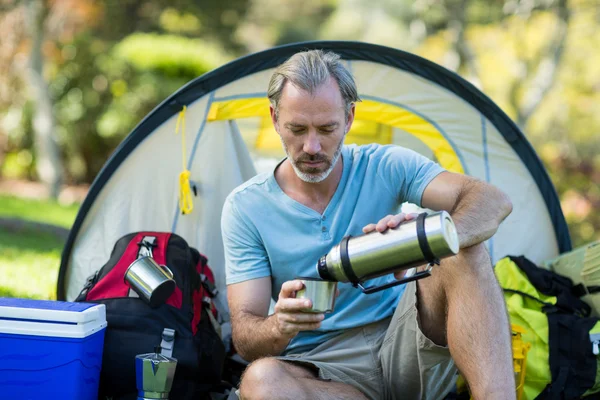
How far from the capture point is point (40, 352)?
2.29 m

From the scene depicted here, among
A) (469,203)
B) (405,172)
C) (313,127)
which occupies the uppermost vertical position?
(313,127)

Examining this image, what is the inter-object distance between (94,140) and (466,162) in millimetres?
8091

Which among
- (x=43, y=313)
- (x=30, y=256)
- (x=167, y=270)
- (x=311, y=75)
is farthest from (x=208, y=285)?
(x=30, y=256)

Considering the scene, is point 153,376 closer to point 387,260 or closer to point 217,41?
point 387,260

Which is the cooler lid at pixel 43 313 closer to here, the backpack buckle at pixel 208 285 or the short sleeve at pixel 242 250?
the short sleeve at pixel 242 250

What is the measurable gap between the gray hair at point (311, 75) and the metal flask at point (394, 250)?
0.63 metres

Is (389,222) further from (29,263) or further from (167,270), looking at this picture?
(29,263)

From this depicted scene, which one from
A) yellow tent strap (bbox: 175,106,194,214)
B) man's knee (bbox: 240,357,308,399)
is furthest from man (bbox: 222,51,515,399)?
yellow tent strap (bbox: 175,106,194,214)

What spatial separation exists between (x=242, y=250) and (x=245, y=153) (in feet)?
4.25

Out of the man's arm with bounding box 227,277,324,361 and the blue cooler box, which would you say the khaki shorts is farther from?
the blue cooler box

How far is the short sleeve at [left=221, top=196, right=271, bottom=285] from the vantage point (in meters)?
2.46

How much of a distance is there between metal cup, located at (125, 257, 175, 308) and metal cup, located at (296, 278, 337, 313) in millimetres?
827

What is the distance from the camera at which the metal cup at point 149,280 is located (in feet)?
8.48

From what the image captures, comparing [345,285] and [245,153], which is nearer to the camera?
[345,285]
